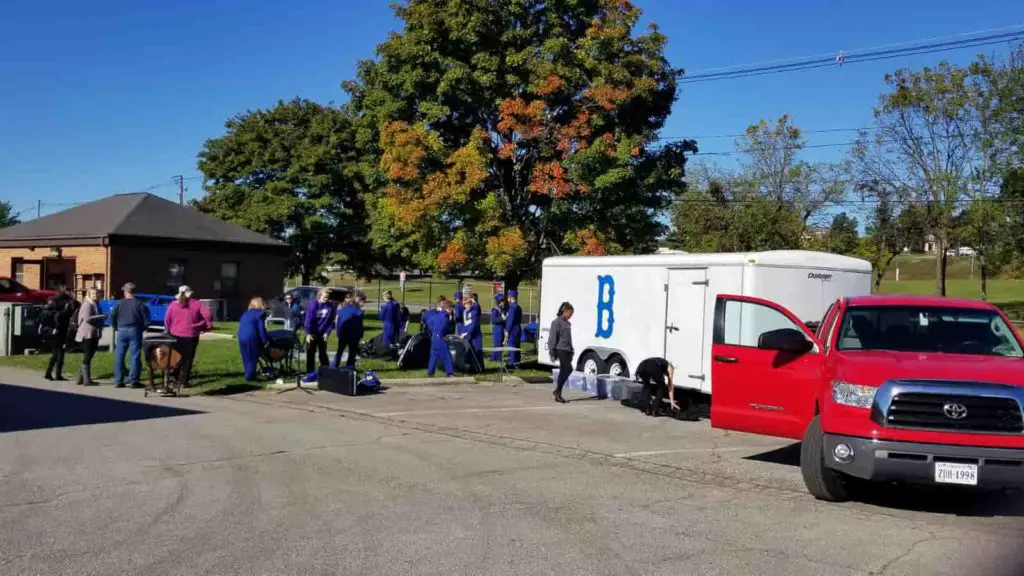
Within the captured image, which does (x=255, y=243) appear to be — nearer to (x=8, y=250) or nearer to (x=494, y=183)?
(x=8, y=250)

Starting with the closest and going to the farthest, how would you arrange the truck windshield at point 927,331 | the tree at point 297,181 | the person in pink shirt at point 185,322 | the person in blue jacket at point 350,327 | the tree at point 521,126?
the truck windshield at point 927,331, the person in pink shirt at point 185,322, the person in blue jacket at point 350,327, the tree at point 521,126, the tree at point 297,181

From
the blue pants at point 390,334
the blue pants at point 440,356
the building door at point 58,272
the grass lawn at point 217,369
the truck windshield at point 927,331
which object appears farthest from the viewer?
the building door at point 58,272

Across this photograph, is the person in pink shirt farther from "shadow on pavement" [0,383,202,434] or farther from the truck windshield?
the truck windshield

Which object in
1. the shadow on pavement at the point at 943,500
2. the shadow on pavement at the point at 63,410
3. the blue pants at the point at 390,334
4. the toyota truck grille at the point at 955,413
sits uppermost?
the toyota truck grille at the point at 955,413

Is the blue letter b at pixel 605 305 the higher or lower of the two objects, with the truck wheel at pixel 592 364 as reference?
higher

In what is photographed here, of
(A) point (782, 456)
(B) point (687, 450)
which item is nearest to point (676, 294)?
(B) point (687, 450)

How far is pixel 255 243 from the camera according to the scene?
126 ft

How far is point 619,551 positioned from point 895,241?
115 feet

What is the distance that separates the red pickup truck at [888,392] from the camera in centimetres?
670

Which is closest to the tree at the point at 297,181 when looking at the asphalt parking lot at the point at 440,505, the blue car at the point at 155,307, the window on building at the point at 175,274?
the window on building at the point at 175,274

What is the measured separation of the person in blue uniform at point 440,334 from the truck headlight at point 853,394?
10.5 meters

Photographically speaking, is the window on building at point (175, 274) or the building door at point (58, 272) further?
the window on building at point (175, 274)

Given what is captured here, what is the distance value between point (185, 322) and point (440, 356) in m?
5.20

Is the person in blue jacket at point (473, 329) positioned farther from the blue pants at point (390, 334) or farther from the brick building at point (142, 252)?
the brick building at point (142, 252)
